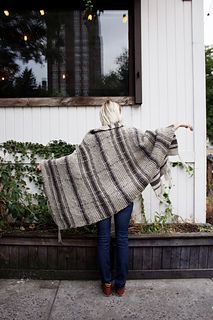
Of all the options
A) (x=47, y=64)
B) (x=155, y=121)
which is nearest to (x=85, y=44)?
(x=47, y=64)

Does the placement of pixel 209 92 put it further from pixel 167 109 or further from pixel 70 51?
pixel 70 51

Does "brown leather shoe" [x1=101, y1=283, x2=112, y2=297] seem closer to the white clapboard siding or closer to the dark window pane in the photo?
the white clapboard siding

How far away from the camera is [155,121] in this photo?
3439 mm

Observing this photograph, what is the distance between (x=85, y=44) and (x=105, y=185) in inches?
73.0

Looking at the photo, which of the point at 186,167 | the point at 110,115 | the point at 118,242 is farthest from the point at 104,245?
the point at 186,167

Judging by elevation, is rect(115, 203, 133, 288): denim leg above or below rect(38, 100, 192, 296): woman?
below

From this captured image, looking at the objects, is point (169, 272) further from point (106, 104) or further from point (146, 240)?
point (106, 104)

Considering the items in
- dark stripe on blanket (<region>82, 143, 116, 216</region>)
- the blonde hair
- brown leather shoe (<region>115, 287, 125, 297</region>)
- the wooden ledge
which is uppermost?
the wooden ledge

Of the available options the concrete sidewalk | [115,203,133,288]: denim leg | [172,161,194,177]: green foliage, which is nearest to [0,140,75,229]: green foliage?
the concrete sidewalk

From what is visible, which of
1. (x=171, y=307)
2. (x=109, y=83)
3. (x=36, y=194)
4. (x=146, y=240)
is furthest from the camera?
(x=109, y=83)

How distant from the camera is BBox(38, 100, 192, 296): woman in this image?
2514 millimetres

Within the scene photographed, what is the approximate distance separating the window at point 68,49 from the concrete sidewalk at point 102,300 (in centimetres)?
203

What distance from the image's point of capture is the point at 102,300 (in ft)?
8.48

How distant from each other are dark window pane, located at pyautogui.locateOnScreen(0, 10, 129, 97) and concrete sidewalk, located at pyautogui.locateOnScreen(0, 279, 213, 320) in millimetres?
2049
